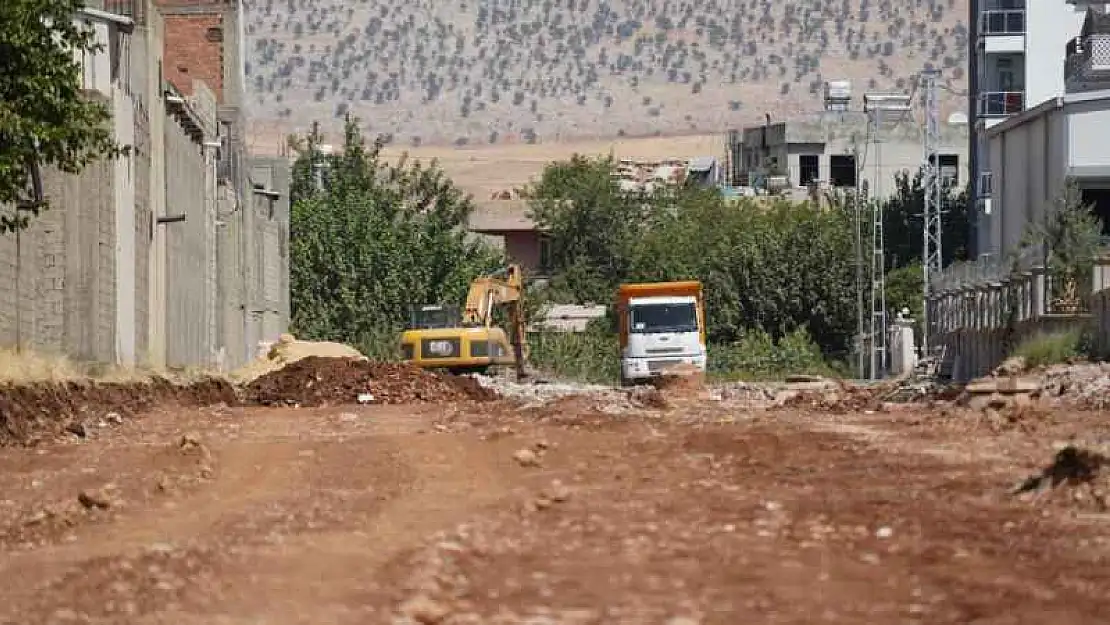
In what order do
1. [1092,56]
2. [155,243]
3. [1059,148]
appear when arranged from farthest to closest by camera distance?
[1092,56]
[1059,148]
[155,243]

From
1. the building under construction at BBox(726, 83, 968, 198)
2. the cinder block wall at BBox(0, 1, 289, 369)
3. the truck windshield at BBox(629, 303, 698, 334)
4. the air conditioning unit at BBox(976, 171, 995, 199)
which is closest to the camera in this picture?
the cinder block wall at BBox(0, 1, 289, 369)

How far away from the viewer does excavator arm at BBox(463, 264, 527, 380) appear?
62688 millimetres

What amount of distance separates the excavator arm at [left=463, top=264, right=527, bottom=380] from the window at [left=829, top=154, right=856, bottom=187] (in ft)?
176

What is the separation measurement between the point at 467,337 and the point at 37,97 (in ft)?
108

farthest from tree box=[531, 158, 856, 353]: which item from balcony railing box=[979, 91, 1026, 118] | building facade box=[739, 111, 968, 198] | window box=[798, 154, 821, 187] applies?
balcony railing box=[979, 91, 1026, 118]

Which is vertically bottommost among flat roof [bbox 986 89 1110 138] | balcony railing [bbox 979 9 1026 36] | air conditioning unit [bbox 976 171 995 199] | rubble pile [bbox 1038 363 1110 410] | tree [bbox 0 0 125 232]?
rubble pile [bbox 1038 363 1110 410]

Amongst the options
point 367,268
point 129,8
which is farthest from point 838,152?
point 129,8

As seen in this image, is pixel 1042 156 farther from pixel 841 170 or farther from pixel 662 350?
pixel 841 170

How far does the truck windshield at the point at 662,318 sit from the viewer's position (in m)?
60.8

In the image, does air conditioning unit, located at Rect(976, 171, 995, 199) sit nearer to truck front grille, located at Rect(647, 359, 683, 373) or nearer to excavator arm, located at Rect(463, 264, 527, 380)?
excavator arm, located at Rect(463, 264, 527, 380)

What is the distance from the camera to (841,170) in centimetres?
12194

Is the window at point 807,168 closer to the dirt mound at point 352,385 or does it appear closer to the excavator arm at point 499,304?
the excavator arm at point 499,304

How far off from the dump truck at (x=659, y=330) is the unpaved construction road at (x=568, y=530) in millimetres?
33870

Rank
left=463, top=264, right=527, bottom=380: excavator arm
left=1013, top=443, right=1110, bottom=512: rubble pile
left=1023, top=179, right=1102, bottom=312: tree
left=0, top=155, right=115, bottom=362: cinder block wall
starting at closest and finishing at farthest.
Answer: left=1013, top=443, right=1110, bottom=512: rubble pile → left=0, top=155, right=115, bottom=362: cinder block wall → left=1023, top=179, right=1102, bottom=312: tree → left=463, top=264, right=527, bottom=380: excavator arm
